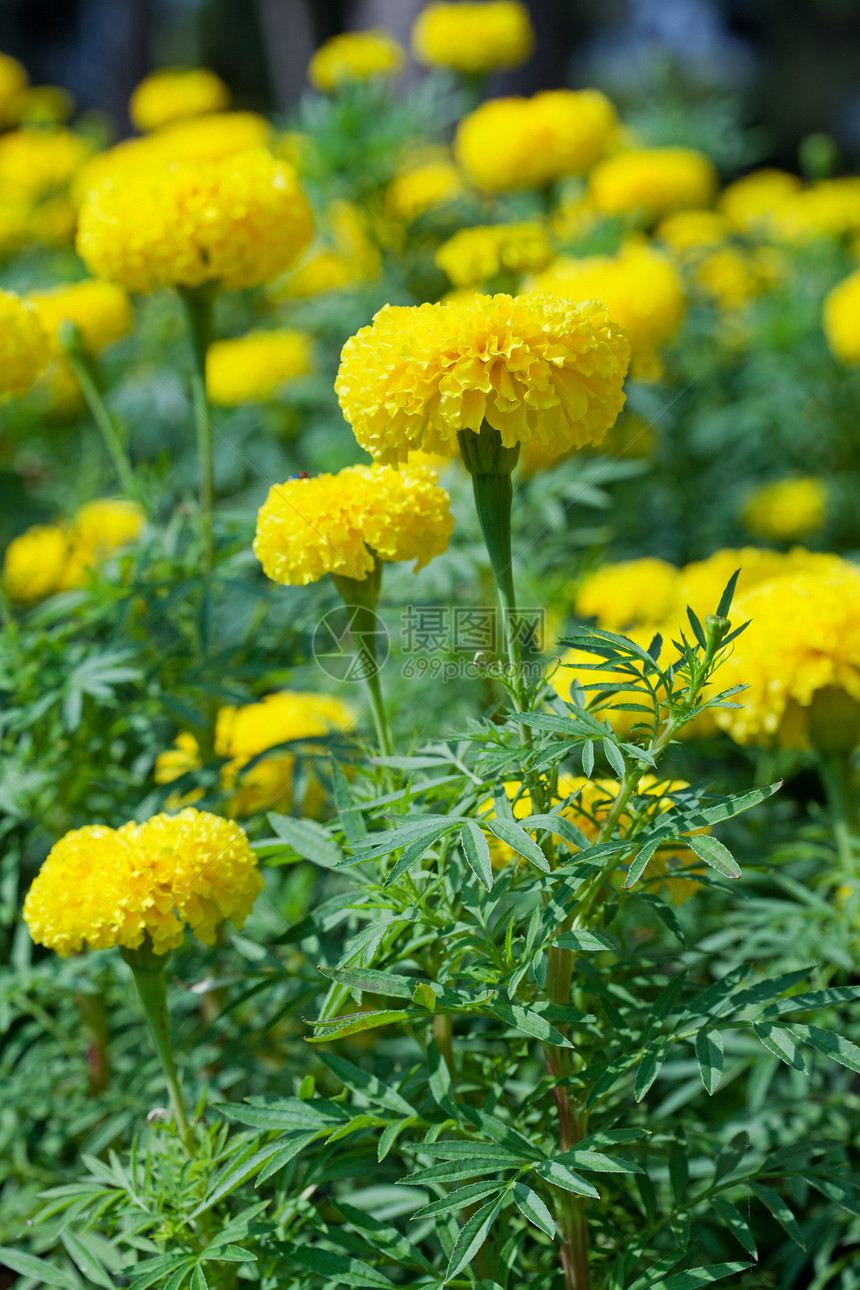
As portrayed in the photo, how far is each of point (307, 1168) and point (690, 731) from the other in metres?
0.92

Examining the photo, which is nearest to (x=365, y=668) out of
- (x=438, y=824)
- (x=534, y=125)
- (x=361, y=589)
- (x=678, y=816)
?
(x=361, y=589)

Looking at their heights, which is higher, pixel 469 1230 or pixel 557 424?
pixel 557 424

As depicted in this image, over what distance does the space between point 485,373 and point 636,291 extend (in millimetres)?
1661

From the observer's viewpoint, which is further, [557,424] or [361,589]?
[361,589]

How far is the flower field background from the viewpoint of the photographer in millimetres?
1049

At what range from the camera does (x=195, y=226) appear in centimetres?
161

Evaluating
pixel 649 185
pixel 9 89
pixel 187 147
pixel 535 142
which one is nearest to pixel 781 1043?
pixel 535 142

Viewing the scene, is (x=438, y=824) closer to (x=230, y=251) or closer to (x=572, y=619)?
(x=230, y=251)

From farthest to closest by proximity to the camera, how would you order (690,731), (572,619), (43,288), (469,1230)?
1. (43,288)
2. (572,619)
3. (690,731)
4. (469,1230)

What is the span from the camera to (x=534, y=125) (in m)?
3.00

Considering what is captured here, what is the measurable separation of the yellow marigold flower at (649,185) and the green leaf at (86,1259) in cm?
309

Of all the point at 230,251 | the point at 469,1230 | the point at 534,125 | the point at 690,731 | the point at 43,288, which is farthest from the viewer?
the point at 43,288

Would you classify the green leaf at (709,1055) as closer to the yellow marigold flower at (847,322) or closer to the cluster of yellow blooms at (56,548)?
the cluster of yellow blooms at (56,548)

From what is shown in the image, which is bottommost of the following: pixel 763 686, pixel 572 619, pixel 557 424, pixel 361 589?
pixel 572 619
